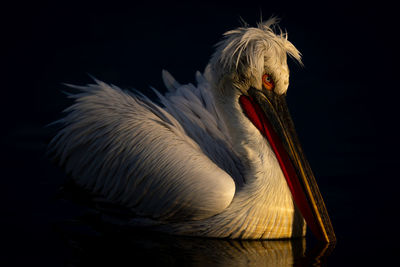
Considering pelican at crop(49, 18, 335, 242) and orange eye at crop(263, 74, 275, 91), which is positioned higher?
orange eye at crop(263, 74, 275, 91)

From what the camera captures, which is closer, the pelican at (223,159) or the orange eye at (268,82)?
the pelican at (223,159)

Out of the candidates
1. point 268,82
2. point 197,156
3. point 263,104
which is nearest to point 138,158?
point 197,156

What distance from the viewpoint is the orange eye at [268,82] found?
557 centimetres

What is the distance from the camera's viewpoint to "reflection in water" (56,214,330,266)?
507 centimetres

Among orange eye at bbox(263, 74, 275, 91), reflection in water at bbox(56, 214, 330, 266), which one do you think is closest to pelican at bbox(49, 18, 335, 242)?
orange eye at bbox(263, 74, 275, 91)

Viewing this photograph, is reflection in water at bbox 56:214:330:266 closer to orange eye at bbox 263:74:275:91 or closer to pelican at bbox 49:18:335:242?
pelican at bbox 49:18:335:242

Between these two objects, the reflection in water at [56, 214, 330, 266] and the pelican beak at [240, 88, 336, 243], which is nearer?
the reflection in water at [56, 214, 330, 266]

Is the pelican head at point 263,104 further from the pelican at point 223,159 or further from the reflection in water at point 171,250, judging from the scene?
the reflection in water at point 171,250

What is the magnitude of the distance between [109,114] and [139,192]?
808 millimetres

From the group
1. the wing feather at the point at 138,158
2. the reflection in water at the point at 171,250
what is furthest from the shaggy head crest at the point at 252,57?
the reflection in water at the point at 171,250

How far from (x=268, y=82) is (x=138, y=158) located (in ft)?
4.22

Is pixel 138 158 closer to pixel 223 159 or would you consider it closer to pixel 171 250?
pixel 223 159

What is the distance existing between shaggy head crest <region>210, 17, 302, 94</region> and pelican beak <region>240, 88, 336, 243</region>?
0.37ft

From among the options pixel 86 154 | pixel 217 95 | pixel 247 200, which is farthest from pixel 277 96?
pixel 86 154
